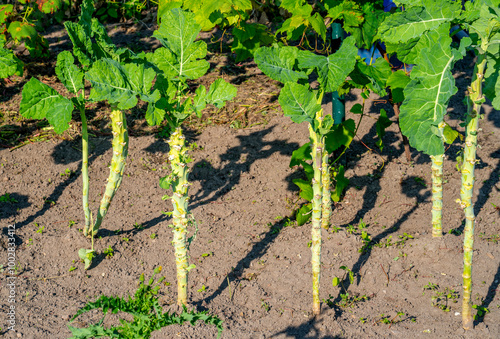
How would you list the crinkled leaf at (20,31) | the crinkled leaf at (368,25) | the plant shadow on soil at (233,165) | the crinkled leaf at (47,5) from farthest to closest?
the crinkled leaf at (20,31) < the crinkled leaf at (47,5) < the plant shadow on soil at (233,165) < the crinkled leaf at (368,25)

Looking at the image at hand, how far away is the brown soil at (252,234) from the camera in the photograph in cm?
304

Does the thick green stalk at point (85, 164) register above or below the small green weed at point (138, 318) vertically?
above

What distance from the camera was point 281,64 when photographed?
2666mm

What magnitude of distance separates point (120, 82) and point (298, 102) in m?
0.98

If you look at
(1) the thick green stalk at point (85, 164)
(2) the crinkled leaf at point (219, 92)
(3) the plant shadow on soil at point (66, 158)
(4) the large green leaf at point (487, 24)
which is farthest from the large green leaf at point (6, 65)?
(4) the large green leaf at point (487, 24)

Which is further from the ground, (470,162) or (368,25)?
(368,25)

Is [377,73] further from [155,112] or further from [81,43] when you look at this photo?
[81,43]

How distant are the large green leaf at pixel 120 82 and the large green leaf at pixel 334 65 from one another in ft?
2.80

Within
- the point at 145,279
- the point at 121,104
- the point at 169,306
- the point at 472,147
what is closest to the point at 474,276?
the point at 472,147

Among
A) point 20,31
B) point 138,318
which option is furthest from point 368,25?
point 20,31

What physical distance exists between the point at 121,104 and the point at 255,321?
1548 mm

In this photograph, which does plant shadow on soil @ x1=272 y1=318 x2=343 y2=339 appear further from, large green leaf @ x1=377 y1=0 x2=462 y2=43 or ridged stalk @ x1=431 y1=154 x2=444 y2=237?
large green leaf @ x1=377 y1=0 x2=462 y2=43

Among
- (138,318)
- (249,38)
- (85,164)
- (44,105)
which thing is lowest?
(138,318)

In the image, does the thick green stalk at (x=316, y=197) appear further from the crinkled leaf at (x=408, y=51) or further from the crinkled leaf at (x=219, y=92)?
the crinkled leaf at (x=408, y=51)
